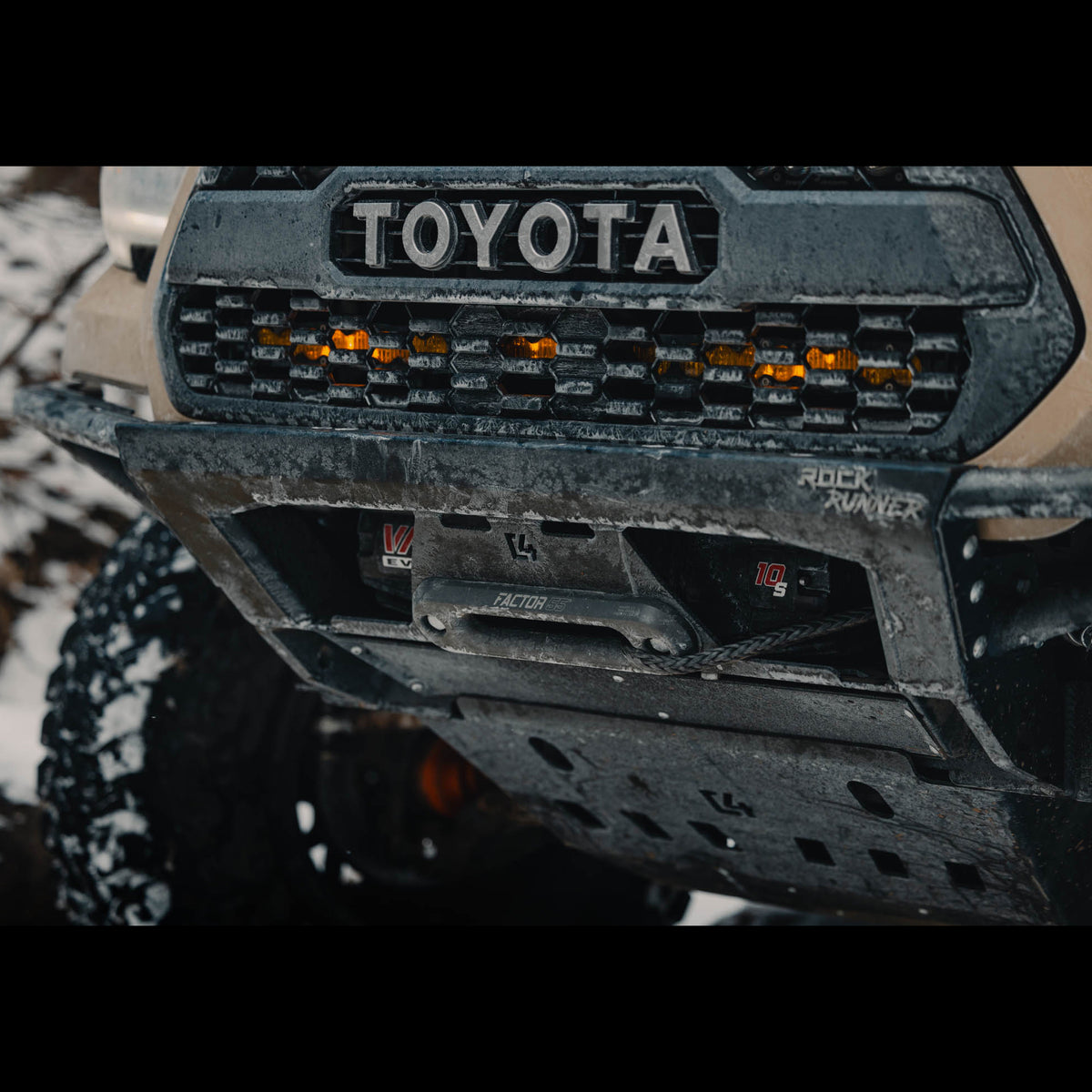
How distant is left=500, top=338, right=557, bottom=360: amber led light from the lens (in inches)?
90.3

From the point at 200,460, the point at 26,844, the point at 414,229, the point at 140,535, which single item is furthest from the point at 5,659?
the point at 414,229

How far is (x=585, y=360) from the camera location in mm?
2256

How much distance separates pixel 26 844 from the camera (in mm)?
4727

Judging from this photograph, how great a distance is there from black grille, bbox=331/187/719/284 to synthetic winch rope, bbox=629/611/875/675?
53 cm

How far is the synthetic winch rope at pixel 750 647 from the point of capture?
2289 millimetres

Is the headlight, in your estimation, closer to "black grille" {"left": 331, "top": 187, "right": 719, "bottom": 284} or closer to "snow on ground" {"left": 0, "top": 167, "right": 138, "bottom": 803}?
"black grille" {"left": 331, "top": 187, "right": 719, "bottom": 284}

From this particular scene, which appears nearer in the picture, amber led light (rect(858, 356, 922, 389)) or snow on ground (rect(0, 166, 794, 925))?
amber led light (rect(858, 356, 922, 389))

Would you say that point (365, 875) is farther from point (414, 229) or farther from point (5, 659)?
point (5, 659)

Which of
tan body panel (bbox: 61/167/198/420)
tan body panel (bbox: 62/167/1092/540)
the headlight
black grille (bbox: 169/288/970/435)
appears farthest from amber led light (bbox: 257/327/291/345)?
tan body panel (bbox: 62/167/1092/540)

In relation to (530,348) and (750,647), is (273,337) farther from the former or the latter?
(750,647)

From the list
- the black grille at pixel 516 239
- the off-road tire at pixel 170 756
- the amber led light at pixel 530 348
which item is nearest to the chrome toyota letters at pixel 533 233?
the black grille at pixel 516 239

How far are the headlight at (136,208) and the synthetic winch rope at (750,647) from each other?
4.23ft

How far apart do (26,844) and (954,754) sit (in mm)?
3205

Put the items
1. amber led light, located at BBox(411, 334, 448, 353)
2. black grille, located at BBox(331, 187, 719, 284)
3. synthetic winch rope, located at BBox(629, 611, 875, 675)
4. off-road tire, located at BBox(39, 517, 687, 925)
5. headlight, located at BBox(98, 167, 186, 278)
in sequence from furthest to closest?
off-road tire, located at BBox(39, 517, 687, 925) < headlight, located at BBox(98, 167, 186, 278) < amber led light, located at BBox(411, 334, 448, 353) < synthetic winch rope, located at BBox(629, 611, 875, 675) < black grille, located at BBox(331, 187, 719, 284)
